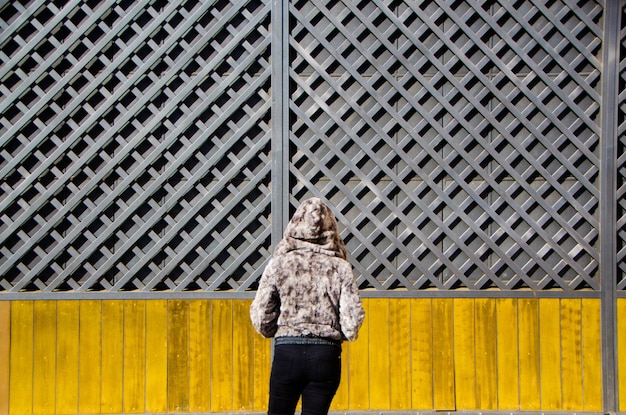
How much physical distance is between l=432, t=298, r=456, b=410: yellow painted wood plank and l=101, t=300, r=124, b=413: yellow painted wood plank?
227cm

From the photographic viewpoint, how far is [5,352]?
3777mm

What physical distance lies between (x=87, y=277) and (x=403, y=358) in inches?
93.9

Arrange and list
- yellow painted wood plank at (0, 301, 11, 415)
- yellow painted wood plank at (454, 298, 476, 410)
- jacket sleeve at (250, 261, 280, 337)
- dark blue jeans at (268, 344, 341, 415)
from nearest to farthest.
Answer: dark blue jeans at (268, 344, 341, 415) < jacket sleeve at (250, 261, 280, 337) < yellow painted wood plank at (0, 301, 11, 415) < yellow painted wood plank at (454, 298, 476, 410)

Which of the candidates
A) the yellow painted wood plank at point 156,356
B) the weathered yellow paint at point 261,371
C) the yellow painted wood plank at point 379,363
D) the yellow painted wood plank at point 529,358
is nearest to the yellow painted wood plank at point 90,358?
the yellow painted wood plank at point 156,356

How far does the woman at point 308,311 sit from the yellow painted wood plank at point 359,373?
1.38 meters

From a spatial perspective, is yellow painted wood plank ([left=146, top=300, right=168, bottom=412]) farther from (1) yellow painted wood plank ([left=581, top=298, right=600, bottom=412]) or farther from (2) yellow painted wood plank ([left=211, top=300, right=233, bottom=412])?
(1) yellow painted wood plank ([left=581, top=298, right=600, bottom=412])

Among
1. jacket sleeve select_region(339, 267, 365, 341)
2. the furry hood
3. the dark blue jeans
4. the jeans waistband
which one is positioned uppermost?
the furry hood

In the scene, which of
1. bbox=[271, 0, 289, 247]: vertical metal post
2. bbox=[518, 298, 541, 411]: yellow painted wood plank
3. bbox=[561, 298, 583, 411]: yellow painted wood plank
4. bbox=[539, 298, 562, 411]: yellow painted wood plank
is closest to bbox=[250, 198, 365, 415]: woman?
bbox=[271, 0, 289, 247]: vertical metal post

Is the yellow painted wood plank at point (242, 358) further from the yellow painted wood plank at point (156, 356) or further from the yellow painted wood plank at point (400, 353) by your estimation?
the yellow painted wood plank at point (400, 353)

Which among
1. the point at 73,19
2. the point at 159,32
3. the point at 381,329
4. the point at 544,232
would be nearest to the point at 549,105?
the point at 544,232

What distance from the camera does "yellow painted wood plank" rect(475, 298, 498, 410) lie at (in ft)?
12.7

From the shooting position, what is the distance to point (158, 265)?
3900 millimetres

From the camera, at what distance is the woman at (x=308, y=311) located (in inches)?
95.4

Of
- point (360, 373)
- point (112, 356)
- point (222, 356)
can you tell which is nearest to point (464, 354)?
point (360, 373)
